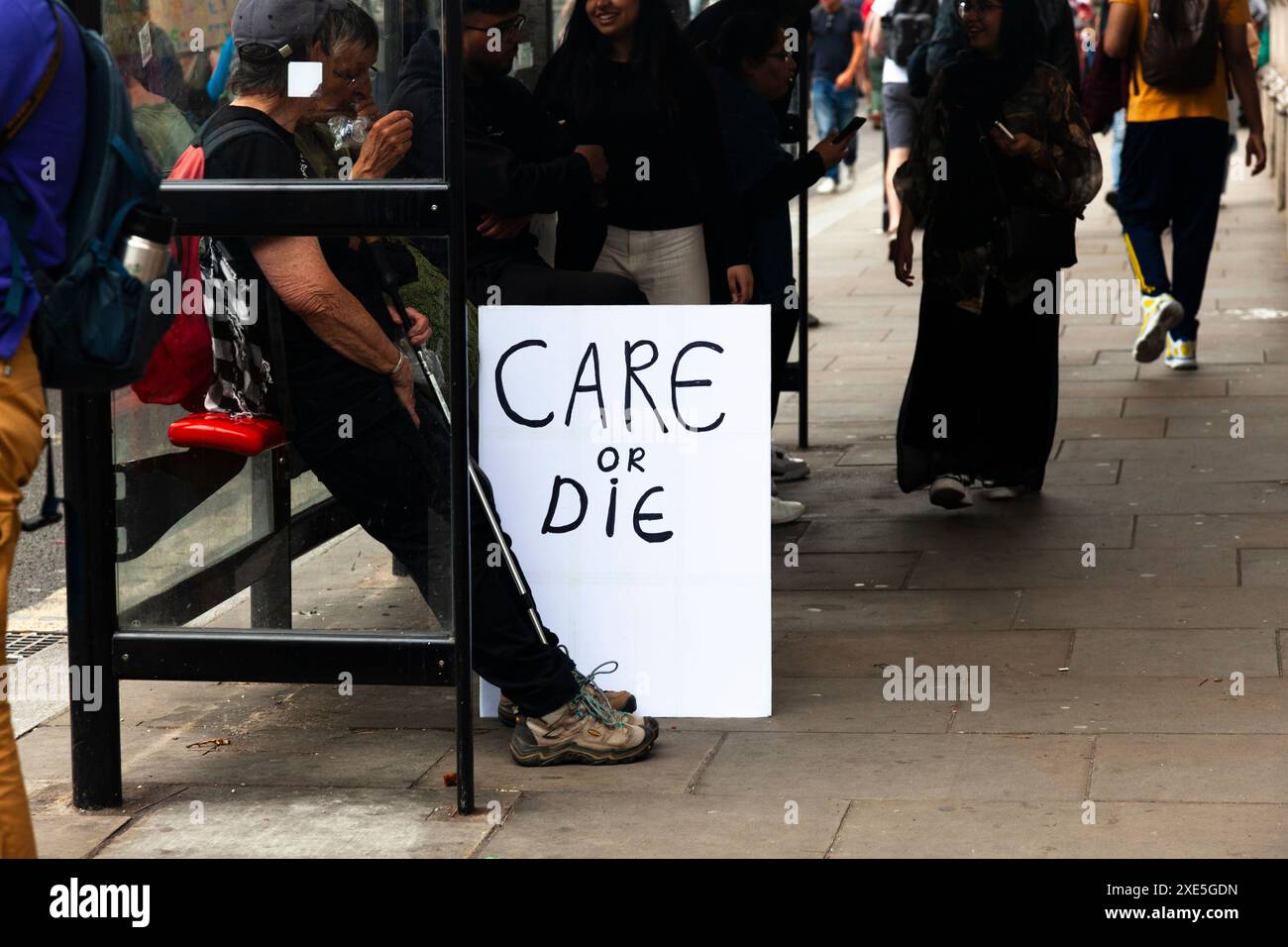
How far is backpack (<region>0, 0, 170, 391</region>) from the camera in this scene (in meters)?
3.29

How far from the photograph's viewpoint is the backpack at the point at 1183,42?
905cm

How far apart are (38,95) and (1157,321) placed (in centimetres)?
693

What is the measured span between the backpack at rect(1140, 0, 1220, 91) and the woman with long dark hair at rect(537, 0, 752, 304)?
3.52 m

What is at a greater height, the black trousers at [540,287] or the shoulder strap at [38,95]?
the shoulder strap at [38,95]

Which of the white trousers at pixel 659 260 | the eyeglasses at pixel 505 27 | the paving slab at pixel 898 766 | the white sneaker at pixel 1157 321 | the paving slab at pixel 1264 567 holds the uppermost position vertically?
the eyeglasses at pixel 505 27

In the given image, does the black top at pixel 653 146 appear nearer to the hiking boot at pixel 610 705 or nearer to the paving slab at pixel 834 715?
the paving slab at pixel 834 715

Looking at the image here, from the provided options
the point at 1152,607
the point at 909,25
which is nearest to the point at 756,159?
A: the point at 1152,607

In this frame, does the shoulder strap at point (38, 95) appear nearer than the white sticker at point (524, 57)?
Yes

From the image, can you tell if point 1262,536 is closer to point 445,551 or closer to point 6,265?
point 445,551

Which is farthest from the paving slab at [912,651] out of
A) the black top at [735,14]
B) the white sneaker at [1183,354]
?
the white sneaker at [1183,354]

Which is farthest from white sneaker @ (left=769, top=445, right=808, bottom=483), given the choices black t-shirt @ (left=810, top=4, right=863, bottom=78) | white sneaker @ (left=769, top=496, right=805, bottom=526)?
black t-shirt @ (left=810, top=4, right=863, bottom=78)

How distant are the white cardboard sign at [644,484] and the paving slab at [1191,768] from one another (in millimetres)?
900

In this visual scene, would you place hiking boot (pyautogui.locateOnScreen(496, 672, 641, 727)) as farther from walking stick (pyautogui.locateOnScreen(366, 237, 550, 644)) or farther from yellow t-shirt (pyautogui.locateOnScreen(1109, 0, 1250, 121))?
yellow t-shirt (pyautogui.locateOnScreen(1109, 0, 1250, 121))

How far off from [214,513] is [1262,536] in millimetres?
3467
